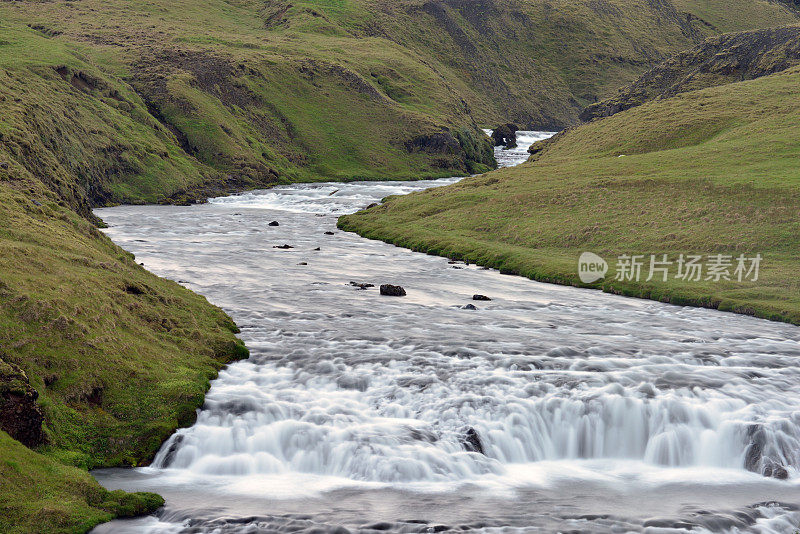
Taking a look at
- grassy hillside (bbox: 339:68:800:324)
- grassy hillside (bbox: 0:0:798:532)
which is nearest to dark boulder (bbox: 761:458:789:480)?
grassy hillside (bbox: 0:0:798:532)

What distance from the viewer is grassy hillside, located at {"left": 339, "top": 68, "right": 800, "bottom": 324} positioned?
1997 inches

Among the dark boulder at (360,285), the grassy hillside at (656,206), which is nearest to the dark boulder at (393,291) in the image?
the dark boulder at (360,285)

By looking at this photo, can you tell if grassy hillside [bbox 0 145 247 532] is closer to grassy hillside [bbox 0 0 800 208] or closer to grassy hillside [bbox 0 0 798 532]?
grassy hillside [bbox 0 0 798 532]

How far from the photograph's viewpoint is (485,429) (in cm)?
2317

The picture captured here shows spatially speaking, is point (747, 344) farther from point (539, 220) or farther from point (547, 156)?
point (547, 156)

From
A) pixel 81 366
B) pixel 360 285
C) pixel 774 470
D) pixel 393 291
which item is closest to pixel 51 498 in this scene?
pixel 81 366

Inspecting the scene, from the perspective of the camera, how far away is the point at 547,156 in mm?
106250

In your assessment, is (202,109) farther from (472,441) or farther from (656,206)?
(472,441)

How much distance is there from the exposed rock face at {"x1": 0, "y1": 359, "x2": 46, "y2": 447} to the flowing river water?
7.14ft

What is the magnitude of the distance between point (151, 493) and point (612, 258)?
143 feet

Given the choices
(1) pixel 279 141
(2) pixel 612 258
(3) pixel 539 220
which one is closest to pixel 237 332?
(2) pixel 612 258

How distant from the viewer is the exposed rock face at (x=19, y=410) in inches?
737

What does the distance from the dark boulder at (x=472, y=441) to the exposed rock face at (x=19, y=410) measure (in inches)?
468

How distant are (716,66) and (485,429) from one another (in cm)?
11446
